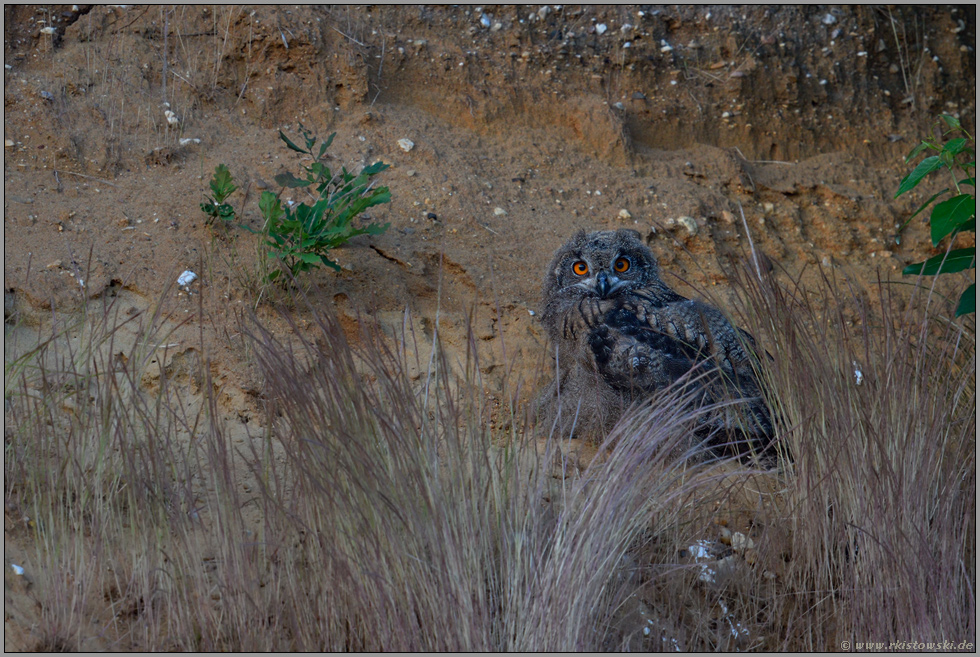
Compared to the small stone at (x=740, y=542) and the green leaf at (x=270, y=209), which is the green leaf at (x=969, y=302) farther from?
the green leaf at (x=270, y=209)

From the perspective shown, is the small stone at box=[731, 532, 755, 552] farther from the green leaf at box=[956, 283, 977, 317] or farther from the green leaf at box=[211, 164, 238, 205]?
the green leaf at box=[211, 164, 238, 205]

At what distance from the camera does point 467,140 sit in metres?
6.05

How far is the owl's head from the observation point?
4379mm

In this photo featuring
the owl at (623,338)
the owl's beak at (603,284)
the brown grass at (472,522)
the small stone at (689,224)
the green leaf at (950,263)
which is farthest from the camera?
the small stone at (689,224)

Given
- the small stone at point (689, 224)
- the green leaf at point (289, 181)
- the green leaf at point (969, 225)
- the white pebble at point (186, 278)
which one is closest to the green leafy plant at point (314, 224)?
the green leaf at point (289, 181)

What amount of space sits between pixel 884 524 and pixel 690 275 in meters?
2.96

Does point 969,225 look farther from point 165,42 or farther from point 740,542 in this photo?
point 165,42

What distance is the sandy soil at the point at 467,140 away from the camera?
476cm

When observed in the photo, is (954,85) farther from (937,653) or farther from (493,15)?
(937,653)

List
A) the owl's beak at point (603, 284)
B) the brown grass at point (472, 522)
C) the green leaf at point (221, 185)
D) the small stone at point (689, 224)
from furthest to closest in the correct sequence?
the small stone at point (689, 224) → the green leaf at point (221, 185) → the owl's beak at point (603, 284) → the brown grass at point (472, 522)

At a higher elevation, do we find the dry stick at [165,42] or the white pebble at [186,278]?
the dry stick at [165,42]

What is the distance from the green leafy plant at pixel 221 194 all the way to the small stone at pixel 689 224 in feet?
9.74

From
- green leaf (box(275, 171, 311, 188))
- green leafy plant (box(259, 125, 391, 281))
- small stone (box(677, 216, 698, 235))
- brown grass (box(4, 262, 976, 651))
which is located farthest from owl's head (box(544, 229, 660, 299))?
green leaf (box(275, 171, 311, 188))

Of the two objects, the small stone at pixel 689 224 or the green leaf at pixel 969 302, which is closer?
the green leaf at pixel 969 302
